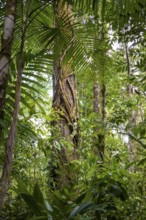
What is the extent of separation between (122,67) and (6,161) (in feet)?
5.78

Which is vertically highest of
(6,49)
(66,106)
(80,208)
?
(66,106)

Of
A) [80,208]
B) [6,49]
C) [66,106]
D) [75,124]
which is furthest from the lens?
[66,106]

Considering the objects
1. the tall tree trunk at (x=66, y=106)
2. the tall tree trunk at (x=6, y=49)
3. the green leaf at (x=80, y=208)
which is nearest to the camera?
the green leaf at (x=80, y=208)

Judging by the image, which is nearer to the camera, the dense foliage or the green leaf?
the green leaf

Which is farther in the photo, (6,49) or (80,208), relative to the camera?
(6,49)

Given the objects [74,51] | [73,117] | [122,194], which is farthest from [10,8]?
[73,117]

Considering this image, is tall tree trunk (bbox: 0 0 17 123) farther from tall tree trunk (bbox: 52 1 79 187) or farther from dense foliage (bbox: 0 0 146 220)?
tall tree trunk (bbox: 52 1 79 187)

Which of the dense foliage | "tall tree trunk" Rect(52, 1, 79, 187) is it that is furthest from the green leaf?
"tall tree trunk" Rect(52, 1, 79, 187)

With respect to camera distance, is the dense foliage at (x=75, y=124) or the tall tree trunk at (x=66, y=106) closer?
the dense foliage at (x=75, y=124)

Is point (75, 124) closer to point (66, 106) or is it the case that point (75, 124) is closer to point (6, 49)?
point (66, 106)

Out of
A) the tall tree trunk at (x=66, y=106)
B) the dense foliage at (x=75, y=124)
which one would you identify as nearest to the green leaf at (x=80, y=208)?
the dense foliage at (x=75, y=124)

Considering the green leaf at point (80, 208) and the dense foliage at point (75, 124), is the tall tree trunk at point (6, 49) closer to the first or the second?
the dense foliage at point (75, 124)

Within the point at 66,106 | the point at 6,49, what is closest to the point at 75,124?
the point at 66,106

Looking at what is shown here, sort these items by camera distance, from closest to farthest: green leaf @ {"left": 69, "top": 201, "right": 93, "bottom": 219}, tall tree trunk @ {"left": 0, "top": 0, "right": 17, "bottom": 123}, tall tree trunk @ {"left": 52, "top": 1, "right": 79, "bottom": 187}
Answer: green leaf @ {"left": 69, "top": 201, "right": 93, "bottom": 219} → tall tree trunk @ {"left": 0, "top": 0, "right": 17, "bottom": 123} → tall tree trunk @ {"left": 52, "top": 1, "right": 79, "bottom": 187}
